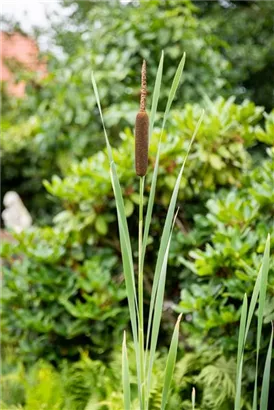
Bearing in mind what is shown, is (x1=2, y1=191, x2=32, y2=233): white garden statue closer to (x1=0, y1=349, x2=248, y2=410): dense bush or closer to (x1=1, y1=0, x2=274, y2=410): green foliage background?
(x1=1, y1=0, x2=274, y2=410): green foliage background

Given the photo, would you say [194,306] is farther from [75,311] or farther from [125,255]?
[125,255]

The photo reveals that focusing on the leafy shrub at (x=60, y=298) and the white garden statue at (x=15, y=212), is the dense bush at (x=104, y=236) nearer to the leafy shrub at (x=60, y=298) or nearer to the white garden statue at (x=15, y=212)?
the leafy shrub at (x=60, y=298)

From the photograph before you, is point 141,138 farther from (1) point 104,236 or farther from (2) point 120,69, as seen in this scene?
(2) point 120,69

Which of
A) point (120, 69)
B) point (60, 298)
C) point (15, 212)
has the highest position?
point (120, 69)

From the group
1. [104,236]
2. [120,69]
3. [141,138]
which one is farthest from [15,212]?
[141,138]

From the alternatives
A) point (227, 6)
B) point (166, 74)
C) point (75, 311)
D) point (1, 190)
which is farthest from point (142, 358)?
point (227, 6)

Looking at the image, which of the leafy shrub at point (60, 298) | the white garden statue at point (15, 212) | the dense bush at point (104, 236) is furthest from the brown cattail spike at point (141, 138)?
the white garden statue at point (15, 212)

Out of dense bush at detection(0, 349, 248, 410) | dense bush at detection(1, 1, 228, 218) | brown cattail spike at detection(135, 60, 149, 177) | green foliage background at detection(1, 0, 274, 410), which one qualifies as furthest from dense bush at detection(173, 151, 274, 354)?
dense bush at detection(1, 1, 228, 218)

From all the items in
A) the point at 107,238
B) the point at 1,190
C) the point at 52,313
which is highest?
the point at 107,238
